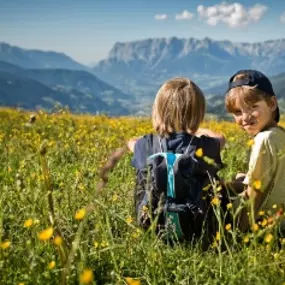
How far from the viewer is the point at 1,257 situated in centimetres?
211

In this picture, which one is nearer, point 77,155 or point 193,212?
point 193,212

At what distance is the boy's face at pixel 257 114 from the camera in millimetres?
3445

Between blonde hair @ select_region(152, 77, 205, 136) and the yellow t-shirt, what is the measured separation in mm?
526

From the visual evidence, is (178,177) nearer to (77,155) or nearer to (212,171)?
(212,171)

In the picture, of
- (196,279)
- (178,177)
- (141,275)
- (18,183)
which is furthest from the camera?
(178,177)

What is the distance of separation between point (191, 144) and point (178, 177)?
316 millimetres

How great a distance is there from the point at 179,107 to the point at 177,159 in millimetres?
448

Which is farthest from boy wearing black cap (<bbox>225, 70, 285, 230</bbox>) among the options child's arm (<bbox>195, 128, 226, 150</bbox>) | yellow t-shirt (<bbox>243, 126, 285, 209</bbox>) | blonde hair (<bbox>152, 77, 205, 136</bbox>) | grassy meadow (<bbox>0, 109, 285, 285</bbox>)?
grassy meadow (<bbox>0, 109, 285, 285</bbox>)

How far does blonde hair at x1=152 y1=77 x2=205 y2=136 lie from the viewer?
10.8 feet

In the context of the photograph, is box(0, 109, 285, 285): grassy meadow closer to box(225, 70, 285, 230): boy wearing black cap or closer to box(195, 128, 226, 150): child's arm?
box(225, 70, 285, 230): boy wearing black cap

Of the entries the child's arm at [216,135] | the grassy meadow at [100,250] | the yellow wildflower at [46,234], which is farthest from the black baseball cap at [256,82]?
the yellow wildflower at [46,234]

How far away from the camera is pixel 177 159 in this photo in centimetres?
311

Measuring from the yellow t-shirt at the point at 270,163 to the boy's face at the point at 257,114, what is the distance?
133 mm

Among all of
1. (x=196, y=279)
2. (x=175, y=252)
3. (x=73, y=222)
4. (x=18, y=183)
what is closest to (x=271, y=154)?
(x=175, y=252)
